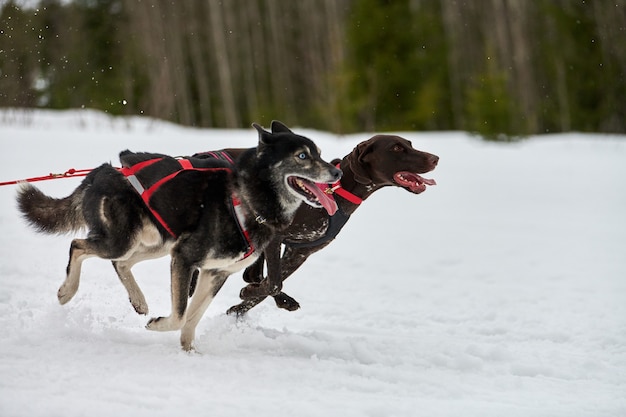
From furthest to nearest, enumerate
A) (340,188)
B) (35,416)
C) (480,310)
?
1. (480,310)
2. (340,188)
3. (35,416)

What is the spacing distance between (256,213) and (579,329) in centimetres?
327

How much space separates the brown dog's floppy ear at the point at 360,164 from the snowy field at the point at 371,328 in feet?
3.82

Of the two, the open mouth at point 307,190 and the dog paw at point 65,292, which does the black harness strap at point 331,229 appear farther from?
the dog paw at point 65,292

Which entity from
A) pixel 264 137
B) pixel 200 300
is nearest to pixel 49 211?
pixel 200 300

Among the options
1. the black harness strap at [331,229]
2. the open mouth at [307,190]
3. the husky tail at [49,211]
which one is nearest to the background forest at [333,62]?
the husky tail at [49,211]

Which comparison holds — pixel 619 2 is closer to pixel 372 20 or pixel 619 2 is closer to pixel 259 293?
pixel 372 20

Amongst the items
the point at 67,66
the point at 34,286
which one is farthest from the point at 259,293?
the point at 67,66

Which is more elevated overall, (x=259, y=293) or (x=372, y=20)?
(x=372, y=20)

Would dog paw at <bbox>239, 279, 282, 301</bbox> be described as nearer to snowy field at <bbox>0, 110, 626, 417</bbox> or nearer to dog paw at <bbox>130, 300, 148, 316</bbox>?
snowy field at <bbox>0, 110, 626, 417</bbox>

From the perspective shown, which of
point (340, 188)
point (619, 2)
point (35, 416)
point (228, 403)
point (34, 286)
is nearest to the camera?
point (35, 416)

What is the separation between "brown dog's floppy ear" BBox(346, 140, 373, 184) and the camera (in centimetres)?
474

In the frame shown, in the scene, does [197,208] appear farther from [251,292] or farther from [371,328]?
[371,328]

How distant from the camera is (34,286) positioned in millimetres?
5691

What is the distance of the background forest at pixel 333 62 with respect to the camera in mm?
20125
